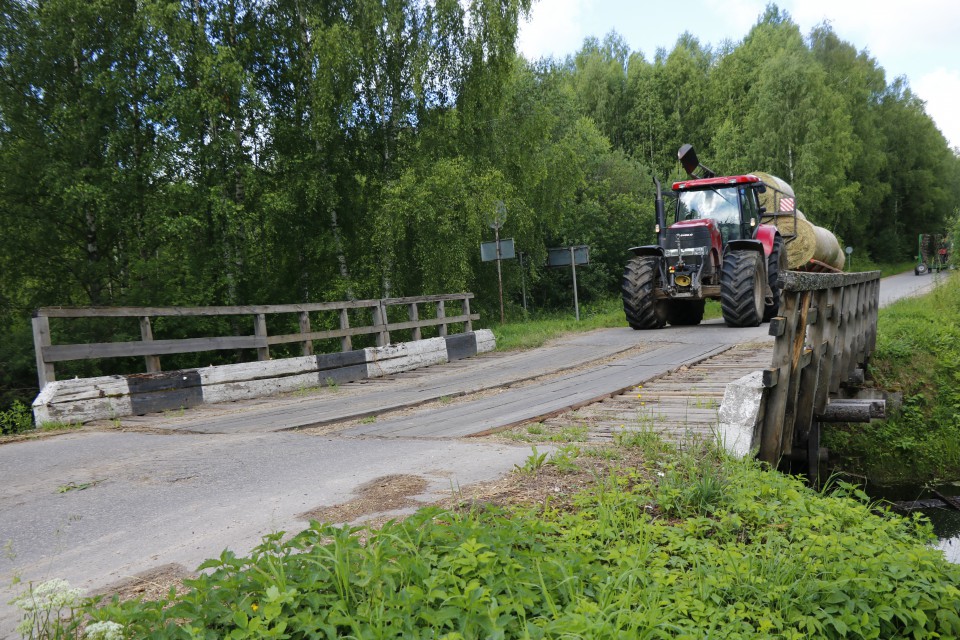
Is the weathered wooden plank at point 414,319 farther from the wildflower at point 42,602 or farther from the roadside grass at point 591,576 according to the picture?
the wildflower at point 42,602

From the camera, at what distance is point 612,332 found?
1519cm

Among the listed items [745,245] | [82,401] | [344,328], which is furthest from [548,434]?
[745,245]

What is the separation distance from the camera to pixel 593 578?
2863 millimetres

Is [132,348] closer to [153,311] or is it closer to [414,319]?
[153,311]

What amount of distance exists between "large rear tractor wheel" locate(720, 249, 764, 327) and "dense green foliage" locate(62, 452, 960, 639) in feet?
30.6

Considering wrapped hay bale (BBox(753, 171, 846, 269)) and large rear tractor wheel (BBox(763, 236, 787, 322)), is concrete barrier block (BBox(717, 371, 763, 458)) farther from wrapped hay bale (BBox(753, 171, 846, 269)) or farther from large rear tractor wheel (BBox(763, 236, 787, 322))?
wrapped hay bale (BBox(753, 171, 846, 269))

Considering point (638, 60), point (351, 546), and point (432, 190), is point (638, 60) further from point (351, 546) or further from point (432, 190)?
point (351, 546)

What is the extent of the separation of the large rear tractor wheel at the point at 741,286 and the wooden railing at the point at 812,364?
95.7 inches

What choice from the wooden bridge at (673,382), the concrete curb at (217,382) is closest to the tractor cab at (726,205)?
the wooden bridge at (673,382)

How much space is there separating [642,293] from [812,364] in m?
6.91

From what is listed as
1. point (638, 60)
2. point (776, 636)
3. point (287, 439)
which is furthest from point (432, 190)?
point (638, 60)

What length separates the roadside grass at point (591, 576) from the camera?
243 centimetres

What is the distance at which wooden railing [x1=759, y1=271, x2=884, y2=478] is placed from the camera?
238 inches

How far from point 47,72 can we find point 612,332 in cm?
1401
